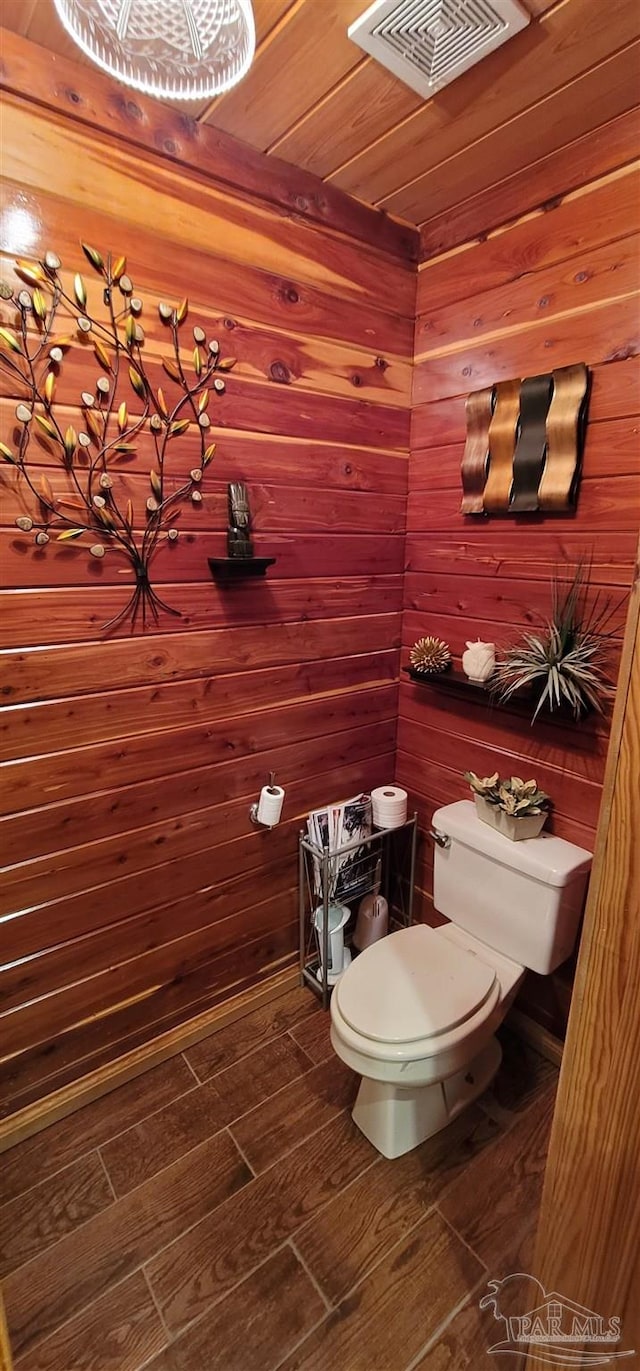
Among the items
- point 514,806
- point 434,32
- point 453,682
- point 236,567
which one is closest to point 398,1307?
point 514,806

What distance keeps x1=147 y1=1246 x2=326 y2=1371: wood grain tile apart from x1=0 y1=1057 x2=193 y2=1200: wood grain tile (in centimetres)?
48

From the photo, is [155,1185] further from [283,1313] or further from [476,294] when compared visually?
[476,294]

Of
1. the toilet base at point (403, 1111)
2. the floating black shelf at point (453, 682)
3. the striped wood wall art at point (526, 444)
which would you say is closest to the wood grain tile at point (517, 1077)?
the toilet base at point (403, 1111)

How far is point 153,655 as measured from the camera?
57.9 inches

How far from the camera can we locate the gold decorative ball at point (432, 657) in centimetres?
181

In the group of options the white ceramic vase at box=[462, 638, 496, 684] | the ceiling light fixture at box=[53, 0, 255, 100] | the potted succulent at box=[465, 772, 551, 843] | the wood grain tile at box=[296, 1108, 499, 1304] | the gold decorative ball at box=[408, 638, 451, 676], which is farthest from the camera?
the gold decorative ball at box=[408, 638, 451, 676]

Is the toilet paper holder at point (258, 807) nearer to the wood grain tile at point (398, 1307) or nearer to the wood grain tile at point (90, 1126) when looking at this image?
the wood grain tile at point (90, 1126)

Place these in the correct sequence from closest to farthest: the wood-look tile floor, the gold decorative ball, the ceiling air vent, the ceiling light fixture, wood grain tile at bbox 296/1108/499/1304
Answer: the ceiling light fixture
the ceiling air vent
the wood-look tile floor
wood grain tile at bbox 296/1108/499/1304
the gold decorative ball

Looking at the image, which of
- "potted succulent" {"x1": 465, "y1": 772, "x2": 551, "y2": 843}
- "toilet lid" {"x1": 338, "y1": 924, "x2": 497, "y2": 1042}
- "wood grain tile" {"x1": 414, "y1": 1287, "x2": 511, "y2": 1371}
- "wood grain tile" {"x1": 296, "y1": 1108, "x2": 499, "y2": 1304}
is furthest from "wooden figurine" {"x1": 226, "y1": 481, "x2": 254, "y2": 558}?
"wood grain tile" {"x1": 414, "y1": 1287, "x2": 511, "y2": 1371}

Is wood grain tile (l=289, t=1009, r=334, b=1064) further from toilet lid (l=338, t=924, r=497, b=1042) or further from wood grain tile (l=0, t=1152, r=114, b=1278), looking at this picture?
wood grain tile (l=0, t=1152, r=114, b=1278)

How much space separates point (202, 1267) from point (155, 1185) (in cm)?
21

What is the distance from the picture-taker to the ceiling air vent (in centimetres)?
102

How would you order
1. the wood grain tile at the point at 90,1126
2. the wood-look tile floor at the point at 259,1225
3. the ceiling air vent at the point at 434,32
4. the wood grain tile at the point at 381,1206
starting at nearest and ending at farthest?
the ceiling air vent at the point at 434,32, the wood-look tile floor at the point at 259,1225, the wood grain tile at the point at 381,1206, the wood grain tile at the point at 90,1126

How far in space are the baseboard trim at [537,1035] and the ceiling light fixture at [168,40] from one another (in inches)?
91.1
